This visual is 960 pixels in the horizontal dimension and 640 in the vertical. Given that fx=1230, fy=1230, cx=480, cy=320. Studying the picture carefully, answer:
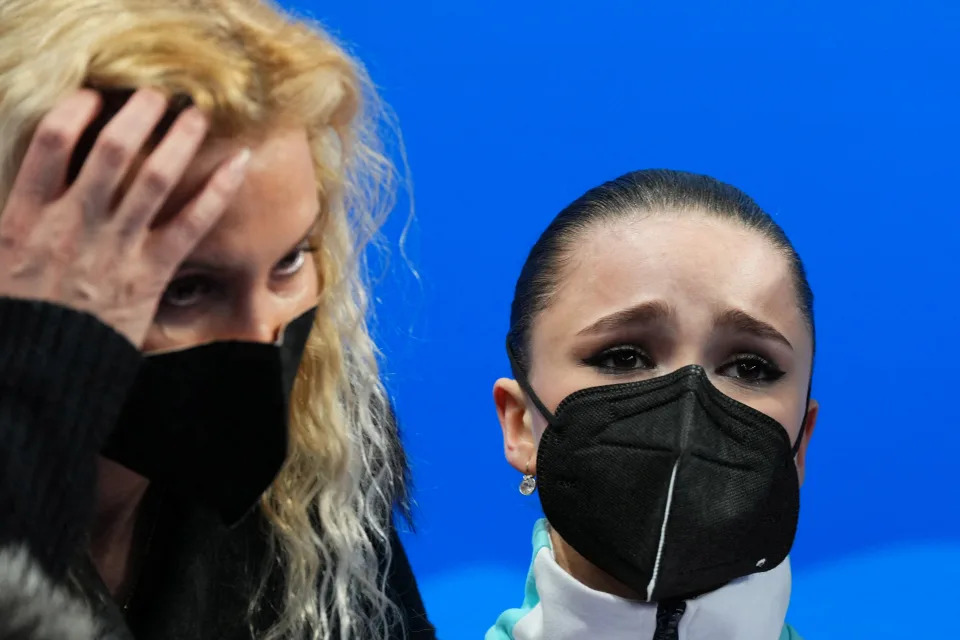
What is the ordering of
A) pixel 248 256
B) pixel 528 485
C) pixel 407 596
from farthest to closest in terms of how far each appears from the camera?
pixel 407 596 → pixel 528 485 → pixel 248 256

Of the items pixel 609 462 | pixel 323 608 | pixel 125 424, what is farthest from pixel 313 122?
pixel 323 608

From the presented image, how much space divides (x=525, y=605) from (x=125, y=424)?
713 millimetres

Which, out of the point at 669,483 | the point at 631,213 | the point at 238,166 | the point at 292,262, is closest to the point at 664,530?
the point at 669,483

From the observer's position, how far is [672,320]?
5.27 feet

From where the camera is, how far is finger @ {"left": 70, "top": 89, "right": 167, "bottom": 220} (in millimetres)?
1215

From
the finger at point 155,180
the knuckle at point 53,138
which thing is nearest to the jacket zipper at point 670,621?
the finger at point 155,180

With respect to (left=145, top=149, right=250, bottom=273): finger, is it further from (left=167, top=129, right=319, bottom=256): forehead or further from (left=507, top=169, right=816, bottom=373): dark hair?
(left=507, top=169, right=816, bottom=373): dark hair

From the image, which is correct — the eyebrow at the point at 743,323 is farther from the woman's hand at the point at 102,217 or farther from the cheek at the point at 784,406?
the woman's hand at the point at 102,217

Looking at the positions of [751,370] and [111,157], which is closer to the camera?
[111,157]

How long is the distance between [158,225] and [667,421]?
0.68m

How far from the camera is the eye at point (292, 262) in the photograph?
1.44 m

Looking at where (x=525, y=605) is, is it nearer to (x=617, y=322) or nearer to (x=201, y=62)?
(x=617, y=322)

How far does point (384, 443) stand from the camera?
194 cm

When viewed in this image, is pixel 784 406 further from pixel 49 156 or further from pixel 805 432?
pixel 49 156
